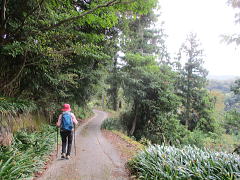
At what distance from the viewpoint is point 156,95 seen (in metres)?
12.3

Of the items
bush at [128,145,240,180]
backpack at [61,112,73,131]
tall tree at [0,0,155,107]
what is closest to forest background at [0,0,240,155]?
tall tree at [0,0,155,107]

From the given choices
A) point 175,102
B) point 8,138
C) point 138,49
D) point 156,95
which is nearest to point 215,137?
point 175,102

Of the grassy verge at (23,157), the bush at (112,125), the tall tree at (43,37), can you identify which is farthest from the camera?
the bush at (112,125)

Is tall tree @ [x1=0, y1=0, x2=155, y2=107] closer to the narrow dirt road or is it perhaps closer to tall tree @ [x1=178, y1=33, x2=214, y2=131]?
the narrow dirt road

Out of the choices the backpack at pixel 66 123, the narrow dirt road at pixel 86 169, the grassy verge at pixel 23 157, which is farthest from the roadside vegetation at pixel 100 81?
the backpack at pixel 66 123

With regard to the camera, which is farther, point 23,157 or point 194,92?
point 194,92

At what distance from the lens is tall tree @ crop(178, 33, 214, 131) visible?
17.7 meters

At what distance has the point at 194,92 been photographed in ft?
59.8

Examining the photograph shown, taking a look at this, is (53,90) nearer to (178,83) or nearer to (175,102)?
(175,102)

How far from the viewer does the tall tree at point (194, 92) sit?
58.0 feet

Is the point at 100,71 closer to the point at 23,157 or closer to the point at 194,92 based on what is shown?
the point at 23,157

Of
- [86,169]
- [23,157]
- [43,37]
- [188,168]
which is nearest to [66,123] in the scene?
[23,157]

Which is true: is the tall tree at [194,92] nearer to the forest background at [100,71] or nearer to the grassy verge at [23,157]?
the forest background at [100,71]

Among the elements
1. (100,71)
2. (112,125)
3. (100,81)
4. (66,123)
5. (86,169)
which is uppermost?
(100,71)
